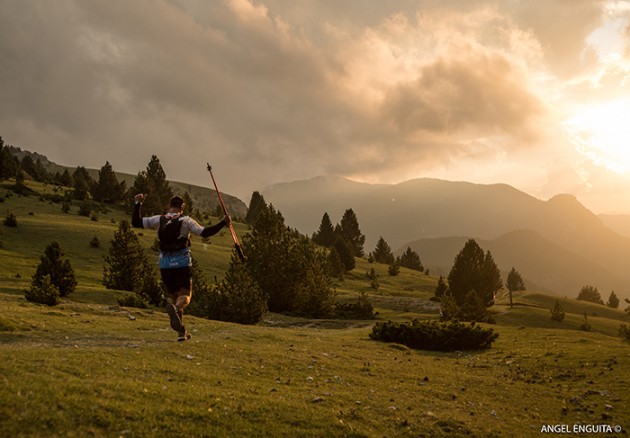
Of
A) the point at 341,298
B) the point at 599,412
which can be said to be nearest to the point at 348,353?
the point at 599,412

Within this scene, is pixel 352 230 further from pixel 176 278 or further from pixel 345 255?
pixel 176 278

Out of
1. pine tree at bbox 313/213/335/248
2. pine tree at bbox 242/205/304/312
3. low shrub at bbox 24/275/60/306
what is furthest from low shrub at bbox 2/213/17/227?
pine tree at bbox 313/213/335/248

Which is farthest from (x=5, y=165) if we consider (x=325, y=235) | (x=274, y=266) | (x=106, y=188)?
(x=274, y=266)

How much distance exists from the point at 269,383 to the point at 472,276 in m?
46.7

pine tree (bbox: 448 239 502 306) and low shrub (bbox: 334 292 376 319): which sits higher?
pine tree (bbox: 448 239 502 306)

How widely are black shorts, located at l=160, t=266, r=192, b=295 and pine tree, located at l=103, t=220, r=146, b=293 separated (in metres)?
28.3

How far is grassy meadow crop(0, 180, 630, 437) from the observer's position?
6.51 m

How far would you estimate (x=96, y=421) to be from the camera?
6043 mm

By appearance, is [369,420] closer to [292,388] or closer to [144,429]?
[292,388]

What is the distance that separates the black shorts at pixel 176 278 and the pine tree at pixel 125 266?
28317 millimetres

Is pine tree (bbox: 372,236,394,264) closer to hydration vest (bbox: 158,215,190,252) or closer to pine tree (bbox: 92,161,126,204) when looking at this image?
pine tree (bbox: 92,161,126,204)

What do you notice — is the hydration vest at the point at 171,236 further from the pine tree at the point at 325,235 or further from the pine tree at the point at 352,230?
the pine tree at the point at 352,230

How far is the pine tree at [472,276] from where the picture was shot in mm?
52000

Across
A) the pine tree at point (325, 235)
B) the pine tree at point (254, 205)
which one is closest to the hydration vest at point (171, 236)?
the pine tree at point (325, 235)
